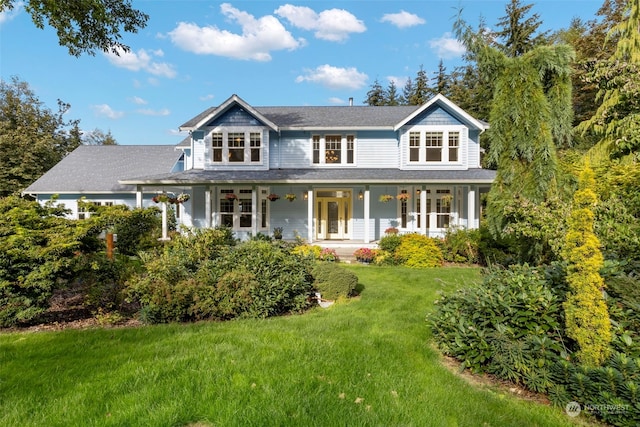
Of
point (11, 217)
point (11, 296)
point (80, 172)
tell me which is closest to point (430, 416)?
point (11, 296)

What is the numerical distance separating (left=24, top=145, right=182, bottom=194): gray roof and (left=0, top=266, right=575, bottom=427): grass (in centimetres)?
1865

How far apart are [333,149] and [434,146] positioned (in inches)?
202

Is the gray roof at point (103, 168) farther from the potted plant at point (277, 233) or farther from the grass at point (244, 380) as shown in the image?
the grass at point (244, 380)

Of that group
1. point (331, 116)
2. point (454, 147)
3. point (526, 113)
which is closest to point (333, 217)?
point (331, 116)

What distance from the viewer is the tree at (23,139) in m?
26.3

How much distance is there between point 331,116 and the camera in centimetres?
1794

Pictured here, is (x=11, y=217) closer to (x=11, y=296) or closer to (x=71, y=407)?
(x=11, y=296)

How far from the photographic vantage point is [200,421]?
9.72ft

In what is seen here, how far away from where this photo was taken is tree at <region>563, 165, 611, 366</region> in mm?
3260

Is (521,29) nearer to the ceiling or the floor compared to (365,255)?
nearer to the ceiling

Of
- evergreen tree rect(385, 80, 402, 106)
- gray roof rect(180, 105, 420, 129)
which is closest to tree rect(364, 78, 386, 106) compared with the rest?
evergreen tree rect(385, 80, 402, 106)

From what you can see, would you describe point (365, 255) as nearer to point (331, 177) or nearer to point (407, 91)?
point (331, 177)

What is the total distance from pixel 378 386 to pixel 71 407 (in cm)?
308

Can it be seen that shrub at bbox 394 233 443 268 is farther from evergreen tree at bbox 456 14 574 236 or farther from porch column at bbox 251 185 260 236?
porch column at bbox 251 185 260 236
